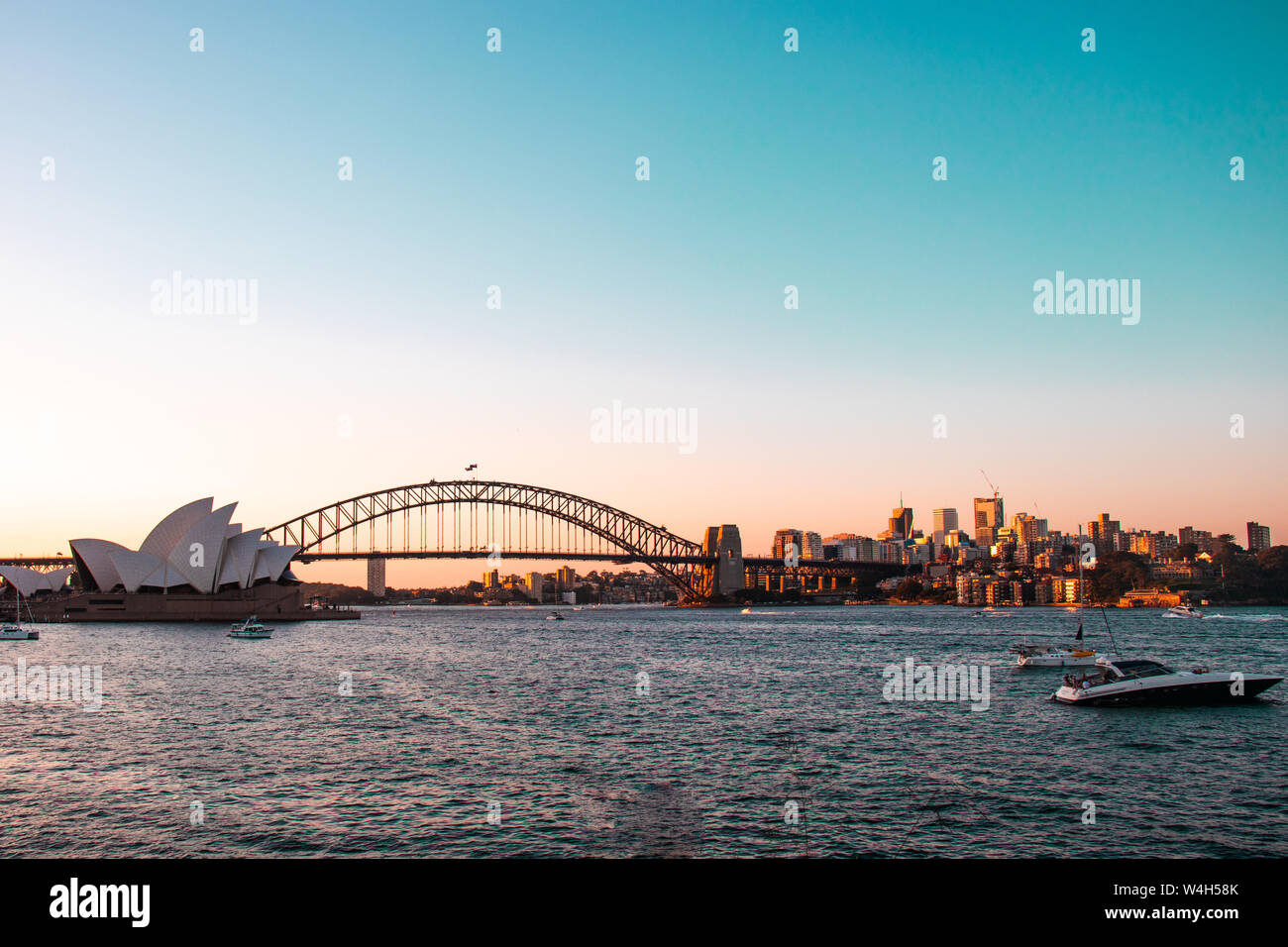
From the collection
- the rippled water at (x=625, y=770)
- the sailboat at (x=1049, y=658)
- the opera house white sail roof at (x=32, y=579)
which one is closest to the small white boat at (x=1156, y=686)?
the rippled water at (x=625, y=770)

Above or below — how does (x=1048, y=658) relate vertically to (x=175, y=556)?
below

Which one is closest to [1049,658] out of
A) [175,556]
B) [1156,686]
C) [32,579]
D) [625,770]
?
[1156,686]

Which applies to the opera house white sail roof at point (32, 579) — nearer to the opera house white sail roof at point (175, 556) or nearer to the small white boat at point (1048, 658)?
the opera house white sail roof at point (175, 556)

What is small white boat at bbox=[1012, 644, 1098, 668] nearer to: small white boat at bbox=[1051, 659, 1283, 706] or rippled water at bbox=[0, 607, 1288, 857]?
rippled water at bbox=[0, 607, 1288, 857]

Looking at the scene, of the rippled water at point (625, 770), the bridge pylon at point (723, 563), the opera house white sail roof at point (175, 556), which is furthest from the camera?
the bridge pylon at point (723, 563)

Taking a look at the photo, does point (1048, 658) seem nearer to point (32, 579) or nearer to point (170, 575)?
point (170, 575)
